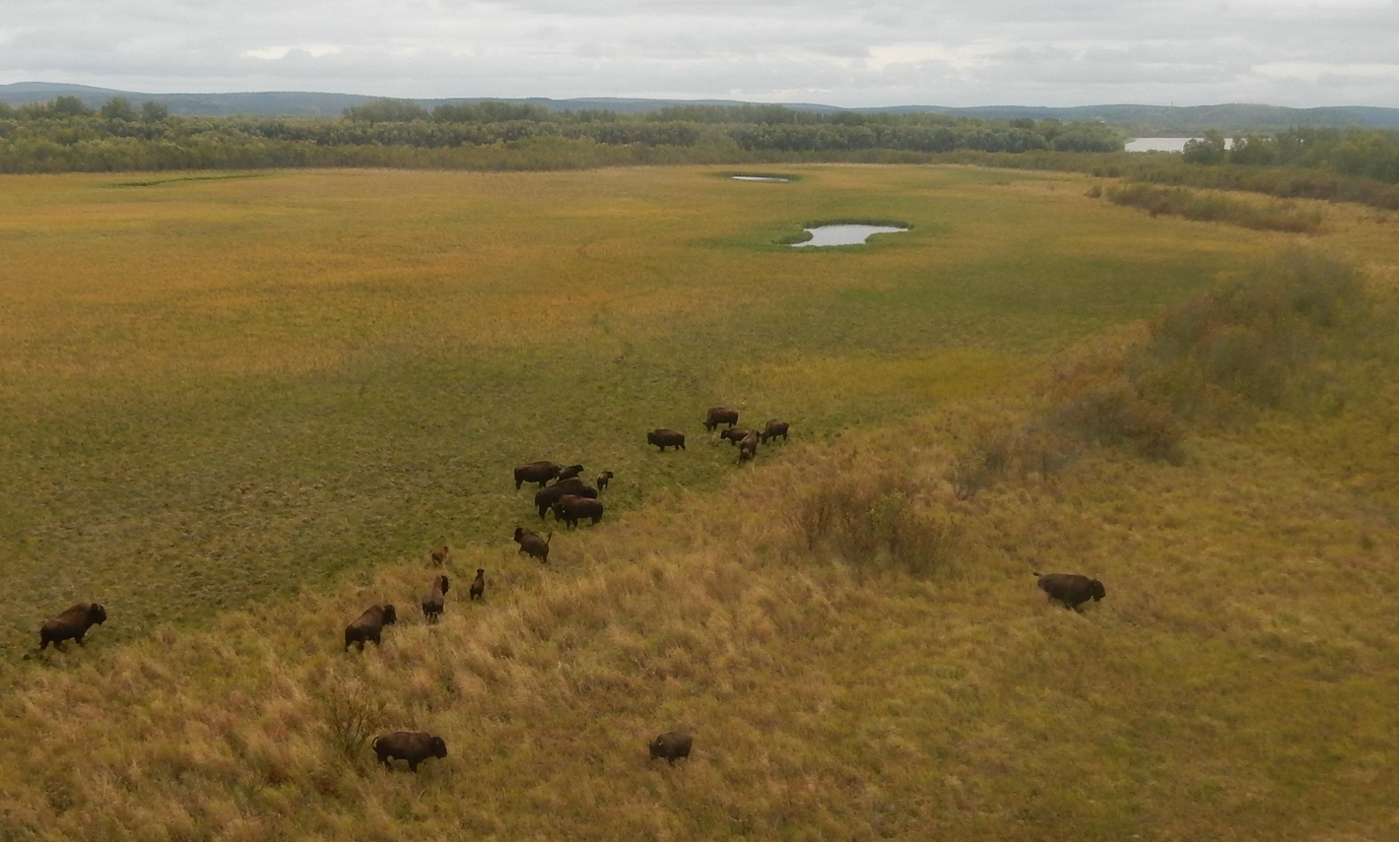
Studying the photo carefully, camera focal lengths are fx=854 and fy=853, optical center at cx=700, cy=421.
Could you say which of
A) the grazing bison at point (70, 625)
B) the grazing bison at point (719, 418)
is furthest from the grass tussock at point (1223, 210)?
the grazing bison at point (70, 625)

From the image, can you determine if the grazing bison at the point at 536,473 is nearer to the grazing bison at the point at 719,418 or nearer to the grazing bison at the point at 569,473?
the grazing bison at the point at 569,473

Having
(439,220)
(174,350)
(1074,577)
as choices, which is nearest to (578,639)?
(1074,577)

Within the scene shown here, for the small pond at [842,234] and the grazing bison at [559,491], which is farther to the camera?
the small pond at [842,234]

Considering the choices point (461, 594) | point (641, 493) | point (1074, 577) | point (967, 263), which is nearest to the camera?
point (1074, 577)

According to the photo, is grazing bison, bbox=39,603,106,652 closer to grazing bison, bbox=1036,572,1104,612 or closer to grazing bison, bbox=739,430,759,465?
grazing bison, bbox=739,430,759,465

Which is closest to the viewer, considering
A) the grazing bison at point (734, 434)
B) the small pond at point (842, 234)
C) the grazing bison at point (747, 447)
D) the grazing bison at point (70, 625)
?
the grazing bison at point (70, 625)

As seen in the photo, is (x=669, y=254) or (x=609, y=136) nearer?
(x=669, y=254)

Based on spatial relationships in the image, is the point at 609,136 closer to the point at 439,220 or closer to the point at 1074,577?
the point at 439,220

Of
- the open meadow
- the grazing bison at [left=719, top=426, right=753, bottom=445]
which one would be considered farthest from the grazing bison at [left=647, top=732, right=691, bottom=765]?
the grazing bison at [left=719, top=426, right=753, bottom=445]
